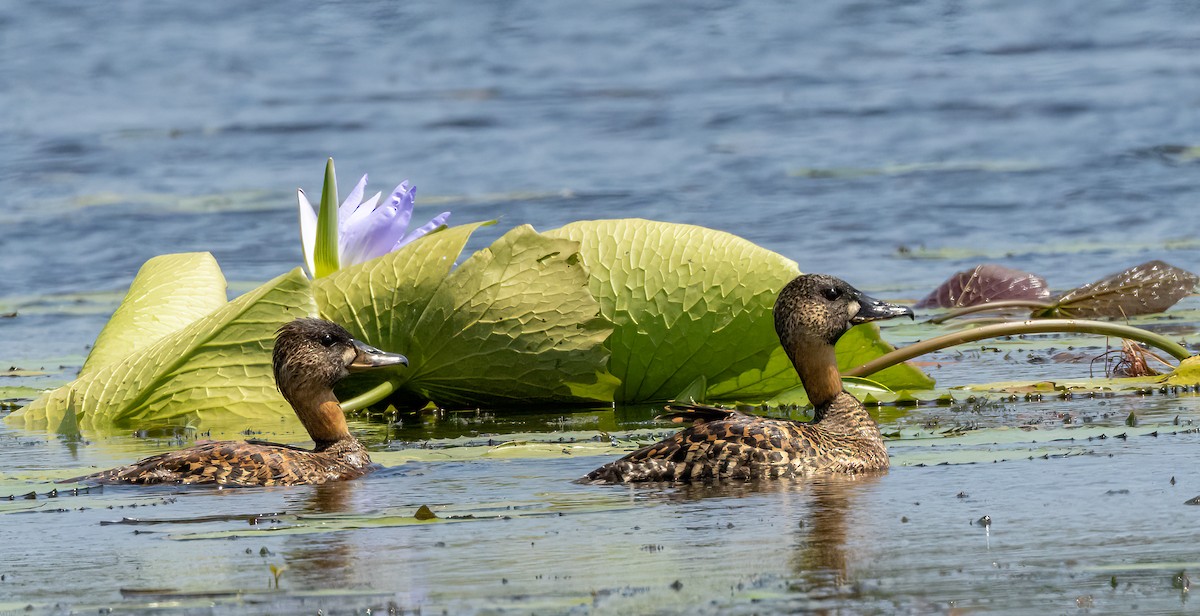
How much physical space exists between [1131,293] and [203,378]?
5.35m

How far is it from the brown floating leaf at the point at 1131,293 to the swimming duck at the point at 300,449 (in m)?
4.25

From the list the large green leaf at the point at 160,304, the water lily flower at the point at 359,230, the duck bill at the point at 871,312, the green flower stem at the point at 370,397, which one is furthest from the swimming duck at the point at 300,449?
the duck bill at the point at 871,312

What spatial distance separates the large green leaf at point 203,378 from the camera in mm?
7820

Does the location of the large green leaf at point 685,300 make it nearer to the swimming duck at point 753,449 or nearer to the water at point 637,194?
the water at point 637,194

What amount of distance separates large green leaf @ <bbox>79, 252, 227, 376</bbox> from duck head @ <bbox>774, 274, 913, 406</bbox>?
313cm

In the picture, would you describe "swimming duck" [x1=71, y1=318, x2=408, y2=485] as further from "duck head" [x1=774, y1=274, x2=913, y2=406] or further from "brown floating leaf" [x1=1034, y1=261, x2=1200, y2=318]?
"brown floating leaf" [x1=1034, y1=261, x2=1200, y2=318]

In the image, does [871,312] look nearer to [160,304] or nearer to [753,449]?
[753,449]

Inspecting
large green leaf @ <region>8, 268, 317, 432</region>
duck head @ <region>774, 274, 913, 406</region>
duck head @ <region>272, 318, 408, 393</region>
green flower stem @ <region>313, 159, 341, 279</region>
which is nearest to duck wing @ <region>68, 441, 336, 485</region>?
→ duck head @ <region>272, 318, 408, 393</region>

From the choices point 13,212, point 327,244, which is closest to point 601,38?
point 13,212

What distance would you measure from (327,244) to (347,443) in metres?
1.30

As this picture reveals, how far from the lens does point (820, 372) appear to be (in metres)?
7.33

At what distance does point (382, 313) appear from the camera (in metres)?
7.93

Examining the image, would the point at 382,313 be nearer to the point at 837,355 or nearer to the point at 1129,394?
the point at 837,355

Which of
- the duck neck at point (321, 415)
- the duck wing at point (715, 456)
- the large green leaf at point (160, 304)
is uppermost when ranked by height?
the large green leaf at point (160, 304)
